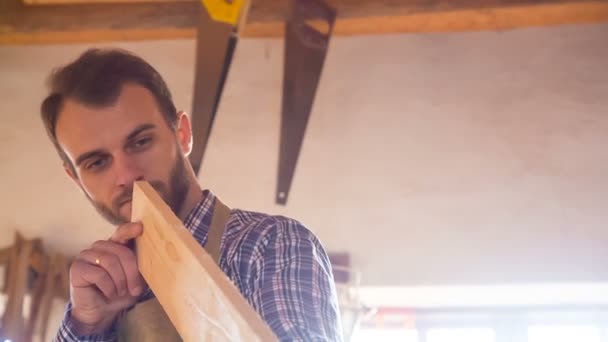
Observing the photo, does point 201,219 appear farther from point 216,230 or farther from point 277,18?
point 277,18

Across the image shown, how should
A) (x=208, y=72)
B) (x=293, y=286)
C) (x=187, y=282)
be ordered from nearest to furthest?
(x=187, y=282), (x=293, y=286), (x=208, y=72)

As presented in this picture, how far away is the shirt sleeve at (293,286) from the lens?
608 millimetres

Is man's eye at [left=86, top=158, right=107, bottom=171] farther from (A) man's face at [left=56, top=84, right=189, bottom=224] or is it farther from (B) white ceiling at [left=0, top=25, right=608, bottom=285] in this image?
(B) white ceiling at [left=0, top=25, right=608, bottom=285]

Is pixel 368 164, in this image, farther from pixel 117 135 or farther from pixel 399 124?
pixel 117 135

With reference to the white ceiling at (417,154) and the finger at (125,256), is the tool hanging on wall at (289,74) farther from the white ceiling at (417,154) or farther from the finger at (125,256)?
the finger at (125,256)

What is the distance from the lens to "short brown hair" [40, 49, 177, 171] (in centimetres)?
91

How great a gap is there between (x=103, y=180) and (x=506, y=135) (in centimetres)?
181

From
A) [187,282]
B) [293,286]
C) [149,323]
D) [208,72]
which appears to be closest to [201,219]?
[149,323]

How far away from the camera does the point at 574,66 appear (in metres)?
2.53

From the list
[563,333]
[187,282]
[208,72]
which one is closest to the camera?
[187,282]

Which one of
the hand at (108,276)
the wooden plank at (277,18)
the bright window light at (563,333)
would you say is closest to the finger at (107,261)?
the hand at (108,276)

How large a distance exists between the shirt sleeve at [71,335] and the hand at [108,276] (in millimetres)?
→ 52

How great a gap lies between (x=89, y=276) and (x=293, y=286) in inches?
7.2

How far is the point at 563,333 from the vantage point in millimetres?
2479
